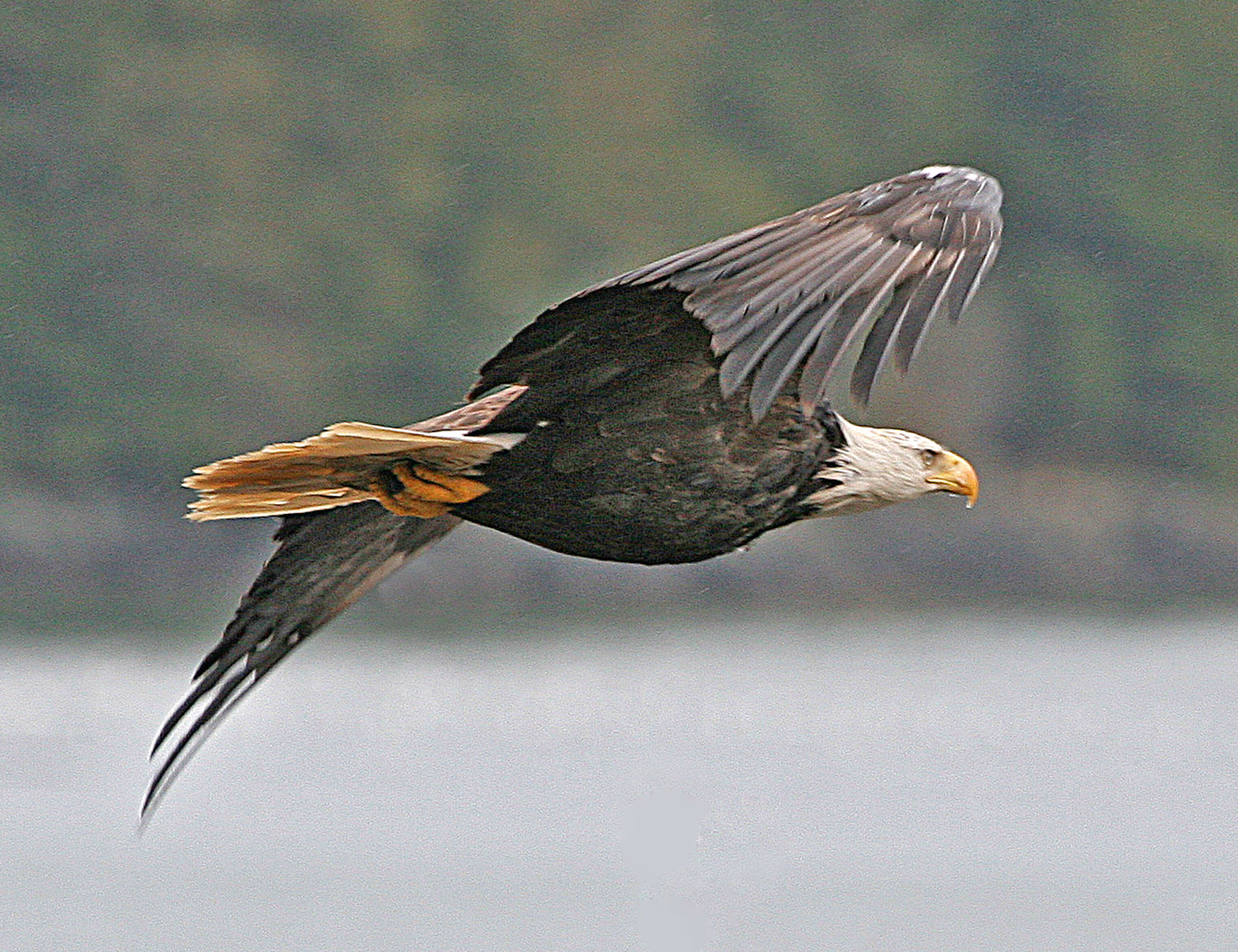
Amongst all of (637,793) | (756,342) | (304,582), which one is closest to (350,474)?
(304,582)

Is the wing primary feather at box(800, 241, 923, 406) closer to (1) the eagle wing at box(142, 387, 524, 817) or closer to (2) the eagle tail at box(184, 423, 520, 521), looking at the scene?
(2) the eagle tail at box(184, 423, 520, 521)

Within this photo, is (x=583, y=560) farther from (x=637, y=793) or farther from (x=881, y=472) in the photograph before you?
(x=881, y=472)

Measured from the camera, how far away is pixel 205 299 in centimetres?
2183

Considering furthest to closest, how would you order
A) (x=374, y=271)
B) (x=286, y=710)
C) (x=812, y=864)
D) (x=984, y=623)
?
(x=374, y=271) < (x=984, y=623) < (x=286, y=710) < (x=812, y=864)

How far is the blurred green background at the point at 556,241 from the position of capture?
1903 centimetres

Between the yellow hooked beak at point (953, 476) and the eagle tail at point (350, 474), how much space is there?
101cm

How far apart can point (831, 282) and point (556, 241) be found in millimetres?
18992

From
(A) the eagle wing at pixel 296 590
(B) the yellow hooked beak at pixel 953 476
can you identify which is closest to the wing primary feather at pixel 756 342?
(B) the yellow hooked beak at pixel 953 476

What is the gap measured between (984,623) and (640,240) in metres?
5.93

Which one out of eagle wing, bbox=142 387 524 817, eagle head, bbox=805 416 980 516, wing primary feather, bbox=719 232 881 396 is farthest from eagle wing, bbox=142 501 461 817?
wing primary feather, bbox=719 232 881 396

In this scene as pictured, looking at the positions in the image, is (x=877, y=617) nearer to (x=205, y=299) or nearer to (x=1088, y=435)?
(x=1088, y=435)

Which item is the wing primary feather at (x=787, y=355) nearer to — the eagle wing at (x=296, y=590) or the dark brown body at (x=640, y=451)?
the dark brown body at (x=640, y=451)

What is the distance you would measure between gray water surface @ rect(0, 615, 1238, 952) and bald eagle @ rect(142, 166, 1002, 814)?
908 centimetres

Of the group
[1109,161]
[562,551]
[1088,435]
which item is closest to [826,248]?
[562,551]
